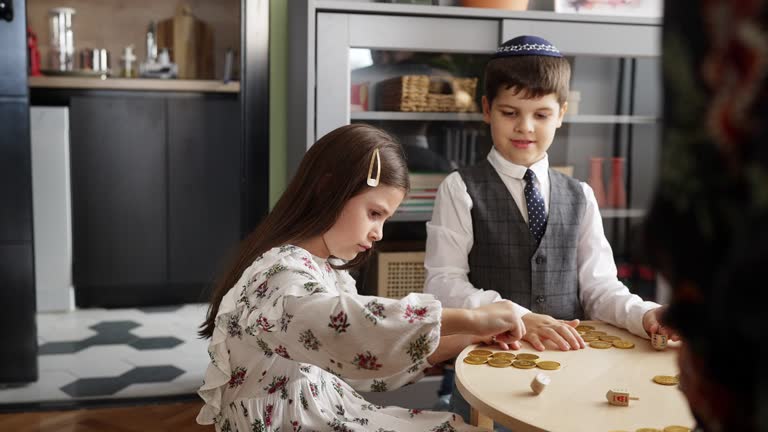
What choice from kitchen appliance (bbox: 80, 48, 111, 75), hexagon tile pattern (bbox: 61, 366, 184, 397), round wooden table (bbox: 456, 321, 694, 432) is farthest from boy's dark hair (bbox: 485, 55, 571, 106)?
kitchen appliance (bbox: 80, 48, 111, 75)

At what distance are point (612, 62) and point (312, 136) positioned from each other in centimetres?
103

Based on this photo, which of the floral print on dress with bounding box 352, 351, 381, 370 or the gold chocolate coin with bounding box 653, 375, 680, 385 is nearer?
the floral print on dress with bounding box 352, 351, 381, 370

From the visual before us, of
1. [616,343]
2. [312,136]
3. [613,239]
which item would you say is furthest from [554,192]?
[613,239]

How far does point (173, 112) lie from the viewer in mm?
3826

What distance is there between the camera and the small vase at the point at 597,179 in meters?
2.76

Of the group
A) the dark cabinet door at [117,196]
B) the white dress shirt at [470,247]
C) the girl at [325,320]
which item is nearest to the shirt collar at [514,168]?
the white dress shirt at [470,247]

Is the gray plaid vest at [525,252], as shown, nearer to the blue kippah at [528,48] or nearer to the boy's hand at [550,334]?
the blue kippah at [528,48]

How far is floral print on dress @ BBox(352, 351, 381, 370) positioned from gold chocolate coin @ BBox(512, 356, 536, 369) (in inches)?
10.4

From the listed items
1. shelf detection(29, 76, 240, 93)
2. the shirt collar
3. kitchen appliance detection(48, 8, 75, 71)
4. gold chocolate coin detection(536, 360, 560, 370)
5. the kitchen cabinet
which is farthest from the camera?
kitchen appliance detection(48, 8, 75, 71)

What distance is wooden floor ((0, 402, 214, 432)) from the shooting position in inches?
93.5

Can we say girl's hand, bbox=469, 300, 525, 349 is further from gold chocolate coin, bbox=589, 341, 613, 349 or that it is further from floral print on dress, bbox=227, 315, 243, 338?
floral print on dress, bbox=227, 315, 243, 338

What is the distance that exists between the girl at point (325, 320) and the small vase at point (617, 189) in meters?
1.47

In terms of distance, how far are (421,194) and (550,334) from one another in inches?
52.0

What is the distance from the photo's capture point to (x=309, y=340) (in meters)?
Result: 1.03
